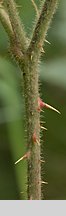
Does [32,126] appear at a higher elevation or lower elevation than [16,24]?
lower

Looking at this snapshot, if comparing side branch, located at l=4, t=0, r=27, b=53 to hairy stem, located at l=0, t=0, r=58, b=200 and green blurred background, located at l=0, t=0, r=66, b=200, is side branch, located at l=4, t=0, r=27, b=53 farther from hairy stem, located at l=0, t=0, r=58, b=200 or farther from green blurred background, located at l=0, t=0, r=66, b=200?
green blurred background, located at l=0, t=0, r=66, b=200

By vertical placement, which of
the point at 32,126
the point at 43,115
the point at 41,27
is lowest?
the point at 43,115

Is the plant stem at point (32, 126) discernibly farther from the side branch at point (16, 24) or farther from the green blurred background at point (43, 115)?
the green blurred background at point (43, 115)

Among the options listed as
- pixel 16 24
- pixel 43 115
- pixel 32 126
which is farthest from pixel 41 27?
pixel 43 115

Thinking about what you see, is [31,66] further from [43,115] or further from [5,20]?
[43,115]

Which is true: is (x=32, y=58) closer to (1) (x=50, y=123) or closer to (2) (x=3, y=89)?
(2) (x=3, y=89)

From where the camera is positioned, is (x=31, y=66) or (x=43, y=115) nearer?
(x=31, y=66)

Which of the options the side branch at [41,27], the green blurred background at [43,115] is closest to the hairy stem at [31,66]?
the side branch at [41,27]

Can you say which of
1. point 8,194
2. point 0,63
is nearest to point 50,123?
point 8,194

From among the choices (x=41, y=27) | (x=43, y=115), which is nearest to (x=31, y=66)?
(x=41, y=27)
